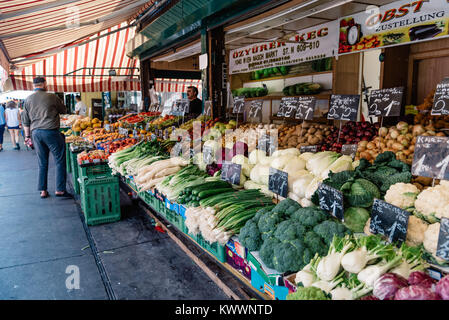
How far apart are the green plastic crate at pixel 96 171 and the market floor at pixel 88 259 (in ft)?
2.35

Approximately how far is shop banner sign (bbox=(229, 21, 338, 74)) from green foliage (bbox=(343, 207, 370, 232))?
4925mm

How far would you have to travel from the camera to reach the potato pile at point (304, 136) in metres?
3.77

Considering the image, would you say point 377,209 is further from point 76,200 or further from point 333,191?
point 76,200

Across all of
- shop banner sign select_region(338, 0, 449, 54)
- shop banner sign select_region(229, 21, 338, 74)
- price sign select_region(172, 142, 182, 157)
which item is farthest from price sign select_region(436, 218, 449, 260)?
shop banner sign select_region(229, 21, 338, 74)

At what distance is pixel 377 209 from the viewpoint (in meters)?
1.96

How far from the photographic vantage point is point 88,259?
3641 millimetres

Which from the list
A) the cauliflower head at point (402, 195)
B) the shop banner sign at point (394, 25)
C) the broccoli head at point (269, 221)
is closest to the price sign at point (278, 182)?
the broccoli head at point (269, 221)

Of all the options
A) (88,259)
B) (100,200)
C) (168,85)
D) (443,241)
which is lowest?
(88,259)

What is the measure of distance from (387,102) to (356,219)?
4.15ft

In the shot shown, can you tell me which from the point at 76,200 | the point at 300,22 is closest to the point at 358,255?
the point at 76,200

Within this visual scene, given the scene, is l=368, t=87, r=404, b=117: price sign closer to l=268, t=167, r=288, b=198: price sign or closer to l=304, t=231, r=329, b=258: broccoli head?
l=268, t=167, r=288, b=198: price sign

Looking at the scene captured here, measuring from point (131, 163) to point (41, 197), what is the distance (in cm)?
266

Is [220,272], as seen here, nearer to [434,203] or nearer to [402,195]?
[402,195]

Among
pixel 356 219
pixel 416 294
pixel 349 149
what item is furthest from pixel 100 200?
pixel 416 294
